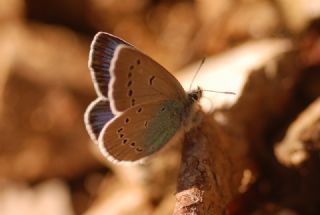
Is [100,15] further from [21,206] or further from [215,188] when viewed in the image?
[215,188]

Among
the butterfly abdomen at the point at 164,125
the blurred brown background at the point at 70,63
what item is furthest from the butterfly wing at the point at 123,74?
the blurred brown background at the point at 70,63

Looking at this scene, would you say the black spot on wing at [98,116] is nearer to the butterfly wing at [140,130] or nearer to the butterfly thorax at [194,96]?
the butterfly wing at [140,130]

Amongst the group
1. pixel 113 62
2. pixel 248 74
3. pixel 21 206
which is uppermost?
pixel 113 62

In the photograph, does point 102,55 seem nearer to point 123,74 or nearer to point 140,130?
point 123,74

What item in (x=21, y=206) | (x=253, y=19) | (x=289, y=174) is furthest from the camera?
(x=21, y=206)

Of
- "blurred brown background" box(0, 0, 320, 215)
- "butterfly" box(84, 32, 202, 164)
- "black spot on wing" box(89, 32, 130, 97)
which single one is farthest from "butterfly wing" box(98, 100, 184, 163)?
"blurred brown background" box(0, 0, 320, 215)

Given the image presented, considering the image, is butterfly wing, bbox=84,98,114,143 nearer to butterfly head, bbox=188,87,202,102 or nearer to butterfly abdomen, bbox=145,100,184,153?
butterfly abdomen, bbox=145,100,184,153

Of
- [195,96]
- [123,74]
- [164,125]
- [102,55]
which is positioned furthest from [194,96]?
[102,55]

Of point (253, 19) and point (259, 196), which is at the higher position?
point (253, 19)

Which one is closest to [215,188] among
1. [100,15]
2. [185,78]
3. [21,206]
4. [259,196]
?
[259,196]
